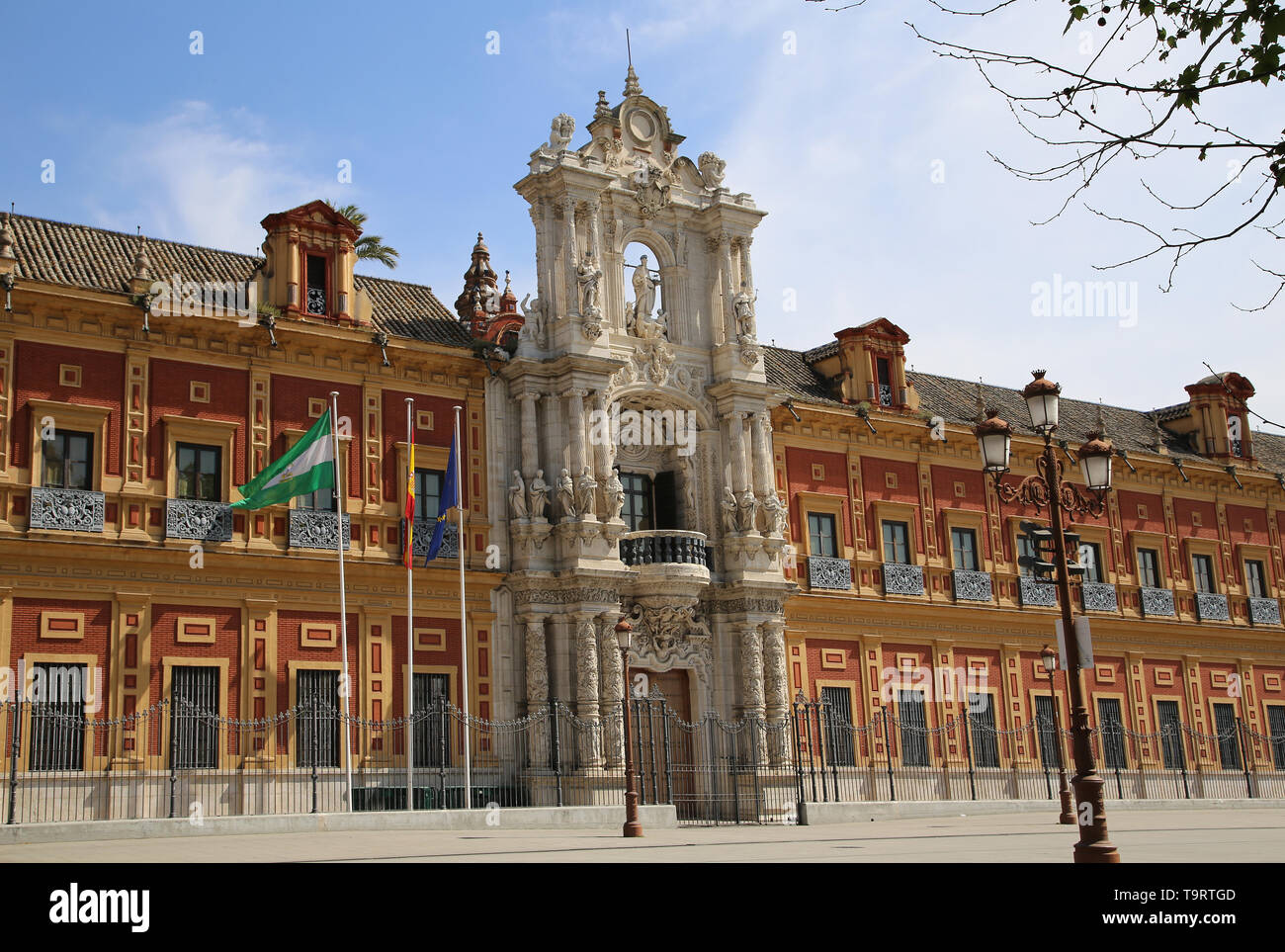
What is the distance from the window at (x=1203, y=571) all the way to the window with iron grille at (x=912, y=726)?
433 inches

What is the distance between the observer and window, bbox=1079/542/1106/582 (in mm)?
36188

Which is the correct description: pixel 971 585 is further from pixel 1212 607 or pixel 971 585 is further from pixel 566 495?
pixel 566 495

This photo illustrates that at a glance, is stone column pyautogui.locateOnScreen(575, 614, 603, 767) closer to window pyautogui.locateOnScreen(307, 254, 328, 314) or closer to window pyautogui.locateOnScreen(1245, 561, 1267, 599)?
window pyautogui.locateOnScreen(307, 254, 328, 314)

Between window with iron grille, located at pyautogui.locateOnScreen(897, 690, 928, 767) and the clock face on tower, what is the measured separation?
13783mm

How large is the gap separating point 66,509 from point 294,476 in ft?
12.0

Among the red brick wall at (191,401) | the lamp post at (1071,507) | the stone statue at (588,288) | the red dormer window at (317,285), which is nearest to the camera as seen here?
the lamp post at (1071,507)

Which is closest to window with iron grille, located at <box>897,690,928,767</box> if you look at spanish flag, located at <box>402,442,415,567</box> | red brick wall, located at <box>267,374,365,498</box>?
spanish flag, located at <box>402,442,415,567</box>

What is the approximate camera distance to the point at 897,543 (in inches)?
1319

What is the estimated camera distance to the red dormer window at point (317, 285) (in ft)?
87.5

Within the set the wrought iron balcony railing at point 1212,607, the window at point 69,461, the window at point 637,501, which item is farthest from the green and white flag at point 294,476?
the wrought iron balcony railing at point 1212,607

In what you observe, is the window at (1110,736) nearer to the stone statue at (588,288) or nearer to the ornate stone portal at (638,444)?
the ornate stone portal at (638,444)

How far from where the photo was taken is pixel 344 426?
26.0m

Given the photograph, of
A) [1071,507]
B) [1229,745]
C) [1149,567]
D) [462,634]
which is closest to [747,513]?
[462,634]
